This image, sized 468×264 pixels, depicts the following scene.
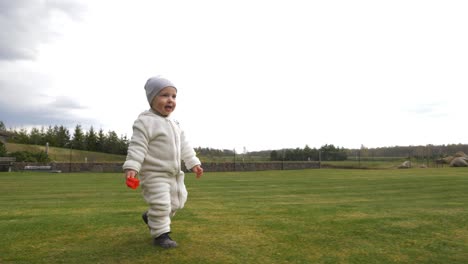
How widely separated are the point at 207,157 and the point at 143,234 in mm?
36503

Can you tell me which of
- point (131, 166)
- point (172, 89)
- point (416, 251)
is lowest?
point (416, 251)

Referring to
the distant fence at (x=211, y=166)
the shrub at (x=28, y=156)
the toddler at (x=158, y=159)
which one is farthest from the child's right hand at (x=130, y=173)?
the shrub at (x=28, y=156)

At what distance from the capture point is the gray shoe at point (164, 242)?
3525 mm

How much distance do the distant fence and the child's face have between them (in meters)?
27.9

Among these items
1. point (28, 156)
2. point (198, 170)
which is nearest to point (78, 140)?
point (28, 156)

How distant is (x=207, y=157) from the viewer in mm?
40594

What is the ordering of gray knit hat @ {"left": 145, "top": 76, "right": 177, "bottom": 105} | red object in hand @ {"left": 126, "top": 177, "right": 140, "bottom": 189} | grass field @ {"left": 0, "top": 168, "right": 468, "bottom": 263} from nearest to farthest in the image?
1. grass field @ {"left": 0, "top": 168, "right": 468, "bottom": 263}
2. red object in hand @ {"left": 126, "top": 177, "right": 140, "bottom": 189}
3. gray knit hat @ {"left": 145, "top": 76, "right": 177, "bottom": 105}

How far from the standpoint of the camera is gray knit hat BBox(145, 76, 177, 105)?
12.7 feet

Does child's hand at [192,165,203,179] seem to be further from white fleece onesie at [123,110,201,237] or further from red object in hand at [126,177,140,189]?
red object in hand at [126,177,140,189]

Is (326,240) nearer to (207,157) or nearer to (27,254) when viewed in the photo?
(27,254)

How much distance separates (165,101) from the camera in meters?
3.91

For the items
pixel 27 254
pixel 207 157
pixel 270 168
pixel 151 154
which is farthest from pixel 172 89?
pixel 207 157

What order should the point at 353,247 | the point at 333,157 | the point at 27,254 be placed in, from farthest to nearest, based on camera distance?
the point at 333,157 → the point at 353,247 → the point at 27,254

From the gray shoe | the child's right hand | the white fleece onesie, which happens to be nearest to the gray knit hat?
the white fleece onesie
